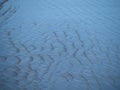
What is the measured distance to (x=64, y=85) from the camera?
252 cm

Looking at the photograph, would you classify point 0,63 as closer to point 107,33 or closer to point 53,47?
point 53,47

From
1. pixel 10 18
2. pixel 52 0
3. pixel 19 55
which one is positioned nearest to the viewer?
pixel 19 55

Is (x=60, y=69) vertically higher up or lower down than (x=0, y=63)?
lower down

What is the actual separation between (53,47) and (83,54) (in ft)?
1.67

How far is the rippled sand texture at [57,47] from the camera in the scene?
258cm

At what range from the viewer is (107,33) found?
13.3 feet

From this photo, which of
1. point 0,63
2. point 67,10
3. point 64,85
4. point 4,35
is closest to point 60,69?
point 64,85

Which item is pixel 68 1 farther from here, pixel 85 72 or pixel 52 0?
pixel 85 72

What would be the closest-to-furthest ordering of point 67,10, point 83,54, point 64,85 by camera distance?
point 64,85, point 83,54, point 67,10

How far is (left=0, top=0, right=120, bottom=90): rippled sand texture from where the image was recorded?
8.46 ft

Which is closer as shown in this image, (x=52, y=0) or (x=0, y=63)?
(x=0, y=63)

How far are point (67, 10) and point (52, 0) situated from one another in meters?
0.92

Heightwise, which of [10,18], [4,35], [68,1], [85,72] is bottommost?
[85,72]

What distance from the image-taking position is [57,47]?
3297 millimetres
